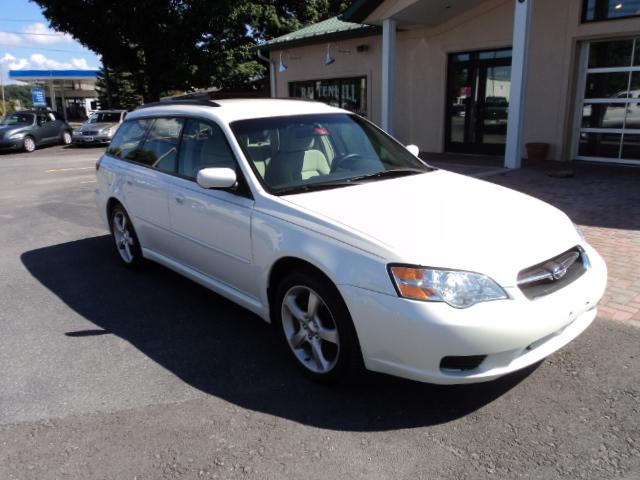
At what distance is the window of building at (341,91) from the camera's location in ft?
55.8

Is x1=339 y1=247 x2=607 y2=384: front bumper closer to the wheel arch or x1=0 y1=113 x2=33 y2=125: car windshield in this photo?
the wheel arch

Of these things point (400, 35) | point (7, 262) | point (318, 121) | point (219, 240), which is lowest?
point (7, 262)

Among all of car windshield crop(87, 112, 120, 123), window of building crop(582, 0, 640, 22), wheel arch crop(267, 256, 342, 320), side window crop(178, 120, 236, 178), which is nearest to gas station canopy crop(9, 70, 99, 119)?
car windshield crop(87, 112, 120, 123)

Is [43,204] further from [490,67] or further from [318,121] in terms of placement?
[490,67]

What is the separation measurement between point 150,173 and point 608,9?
32.8 feet

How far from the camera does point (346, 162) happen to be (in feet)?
13.6

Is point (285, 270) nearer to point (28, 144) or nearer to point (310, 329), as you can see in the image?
point (310, 329)

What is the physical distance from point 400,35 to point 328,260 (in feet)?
44.3

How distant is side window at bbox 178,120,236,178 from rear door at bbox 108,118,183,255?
16 cm

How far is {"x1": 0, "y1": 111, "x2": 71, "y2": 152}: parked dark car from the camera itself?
2142 cm

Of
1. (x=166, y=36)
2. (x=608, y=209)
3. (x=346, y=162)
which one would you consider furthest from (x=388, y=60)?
(x=166, y=36)

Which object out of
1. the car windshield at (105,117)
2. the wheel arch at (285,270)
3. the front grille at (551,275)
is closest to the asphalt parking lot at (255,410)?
the wheel arch at (285,270)

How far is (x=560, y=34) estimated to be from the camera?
11.3m

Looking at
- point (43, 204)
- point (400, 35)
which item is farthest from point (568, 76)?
Answer: point (43, 204)
